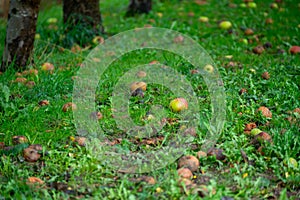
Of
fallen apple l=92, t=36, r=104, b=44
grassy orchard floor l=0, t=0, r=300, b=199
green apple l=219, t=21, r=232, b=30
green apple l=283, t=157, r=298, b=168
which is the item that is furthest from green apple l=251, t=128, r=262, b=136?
green apple l=219, t=21, r=232, b=30

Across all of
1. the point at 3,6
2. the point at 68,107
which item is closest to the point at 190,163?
the point at 68,107

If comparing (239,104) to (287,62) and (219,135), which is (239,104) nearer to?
(219,135)

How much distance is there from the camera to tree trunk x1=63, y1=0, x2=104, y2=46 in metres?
5.51

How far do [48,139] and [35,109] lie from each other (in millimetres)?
517

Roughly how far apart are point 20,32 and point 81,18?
121 centimetres

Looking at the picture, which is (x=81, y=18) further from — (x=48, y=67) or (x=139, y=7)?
(x=139, y=7)

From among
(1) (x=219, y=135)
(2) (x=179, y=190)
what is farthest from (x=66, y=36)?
(2) (x=179, y=190)

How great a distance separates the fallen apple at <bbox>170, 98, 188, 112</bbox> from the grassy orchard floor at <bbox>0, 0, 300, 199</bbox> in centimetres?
12

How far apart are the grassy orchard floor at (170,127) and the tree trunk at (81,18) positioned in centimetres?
25

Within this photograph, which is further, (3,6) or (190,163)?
(3,6)

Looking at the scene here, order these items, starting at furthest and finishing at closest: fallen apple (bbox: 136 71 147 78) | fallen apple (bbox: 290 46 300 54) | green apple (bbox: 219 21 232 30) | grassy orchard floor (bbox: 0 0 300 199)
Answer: green apple (bbox: 219 21 232 30), fallen apple (bbox: 290 46 300 54), fallen apple (bbox: 136 71 147 78), grassy orchard floor (bbox: 0 0 300 199)

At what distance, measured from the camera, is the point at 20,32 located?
4.50 meters

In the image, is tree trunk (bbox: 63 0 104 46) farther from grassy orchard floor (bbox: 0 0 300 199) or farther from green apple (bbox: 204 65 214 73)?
green apple (bbox: 204 65 214 73)

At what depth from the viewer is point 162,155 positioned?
2.97m
